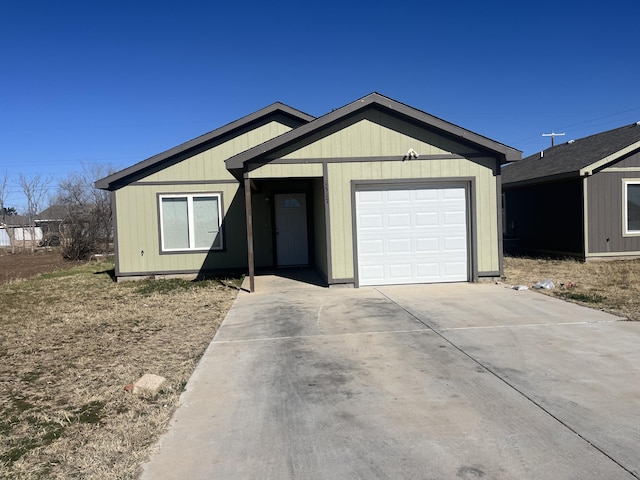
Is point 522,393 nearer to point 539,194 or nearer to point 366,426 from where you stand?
point 366,426

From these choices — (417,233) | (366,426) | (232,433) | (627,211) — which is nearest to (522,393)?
(366,426)

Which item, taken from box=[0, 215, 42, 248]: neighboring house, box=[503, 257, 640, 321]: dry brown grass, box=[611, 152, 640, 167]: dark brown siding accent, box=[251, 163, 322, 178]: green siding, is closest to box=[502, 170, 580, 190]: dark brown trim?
box=[611, 152, 640, 167]: dark brown siding accent

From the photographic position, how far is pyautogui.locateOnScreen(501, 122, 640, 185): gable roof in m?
14.2

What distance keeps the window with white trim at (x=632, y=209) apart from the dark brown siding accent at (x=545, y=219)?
1342 millimetres

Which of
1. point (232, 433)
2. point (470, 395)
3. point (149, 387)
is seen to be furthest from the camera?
point (149, 387)

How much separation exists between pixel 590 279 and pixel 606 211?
15.3ft

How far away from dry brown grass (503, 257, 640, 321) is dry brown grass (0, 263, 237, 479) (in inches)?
244

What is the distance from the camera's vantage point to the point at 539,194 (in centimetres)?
1742

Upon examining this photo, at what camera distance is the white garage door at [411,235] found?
10688 mm

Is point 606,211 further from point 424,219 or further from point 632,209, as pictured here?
point 424,219

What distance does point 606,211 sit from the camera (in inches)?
573

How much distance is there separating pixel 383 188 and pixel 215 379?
671 centimetres

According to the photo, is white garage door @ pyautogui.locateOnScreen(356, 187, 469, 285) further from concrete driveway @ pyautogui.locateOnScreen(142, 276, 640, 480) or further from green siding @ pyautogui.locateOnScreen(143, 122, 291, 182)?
green siding @ pyautogui.locateOnScreen(143, 122, 291, 182)

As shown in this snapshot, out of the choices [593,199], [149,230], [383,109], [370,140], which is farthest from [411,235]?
[593,199]
